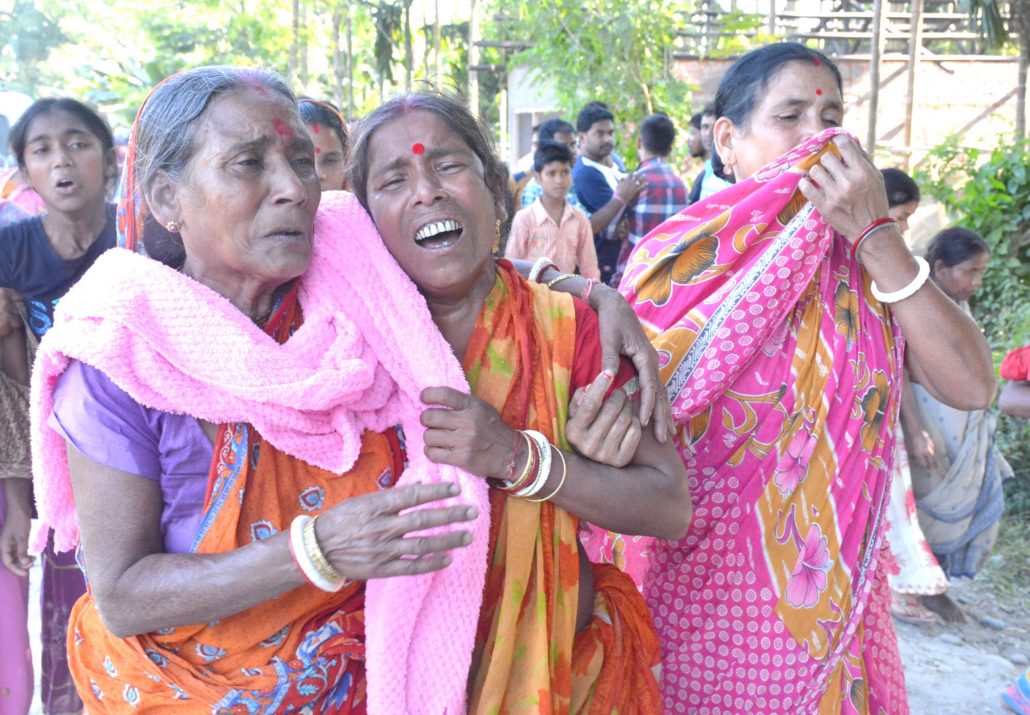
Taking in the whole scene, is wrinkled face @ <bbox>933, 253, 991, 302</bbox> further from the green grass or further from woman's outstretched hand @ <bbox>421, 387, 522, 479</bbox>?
woman's outstretched hand @ <bbox>421, 387, 522, 479</bbox>

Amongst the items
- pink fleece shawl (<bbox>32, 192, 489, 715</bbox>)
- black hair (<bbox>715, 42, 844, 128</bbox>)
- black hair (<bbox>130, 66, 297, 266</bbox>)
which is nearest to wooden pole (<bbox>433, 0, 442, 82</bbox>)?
black hair (<bbox>715, 42, 844, 128</bbox>)

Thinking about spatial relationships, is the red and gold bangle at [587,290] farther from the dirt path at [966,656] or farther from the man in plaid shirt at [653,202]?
the man in plaid shirt at [653,202]

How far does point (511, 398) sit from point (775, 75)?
1.07 metres

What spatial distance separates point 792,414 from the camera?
204 cm

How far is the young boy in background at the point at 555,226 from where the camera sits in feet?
21.0

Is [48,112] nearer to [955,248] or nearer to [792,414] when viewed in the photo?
[792,414]

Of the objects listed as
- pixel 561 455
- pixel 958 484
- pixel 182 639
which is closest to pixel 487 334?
pixel 561 455

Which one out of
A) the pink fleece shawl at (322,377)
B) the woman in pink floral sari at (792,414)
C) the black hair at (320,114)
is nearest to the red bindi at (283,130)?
the pink fleece shawl at (322,377)

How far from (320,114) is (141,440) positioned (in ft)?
6.42

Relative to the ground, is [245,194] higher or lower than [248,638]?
higher

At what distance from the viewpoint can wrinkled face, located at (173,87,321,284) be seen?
159 centimetres

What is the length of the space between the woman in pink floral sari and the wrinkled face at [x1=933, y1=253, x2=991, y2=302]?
2.38 metres

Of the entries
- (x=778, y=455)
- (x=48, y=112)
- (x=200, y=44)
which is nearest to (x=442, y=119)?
(x=778, y=455)

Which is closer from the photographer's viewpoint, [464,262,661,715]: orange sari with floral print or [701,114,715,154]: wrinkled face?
[464,262,661,715]: orange sari with floral print
